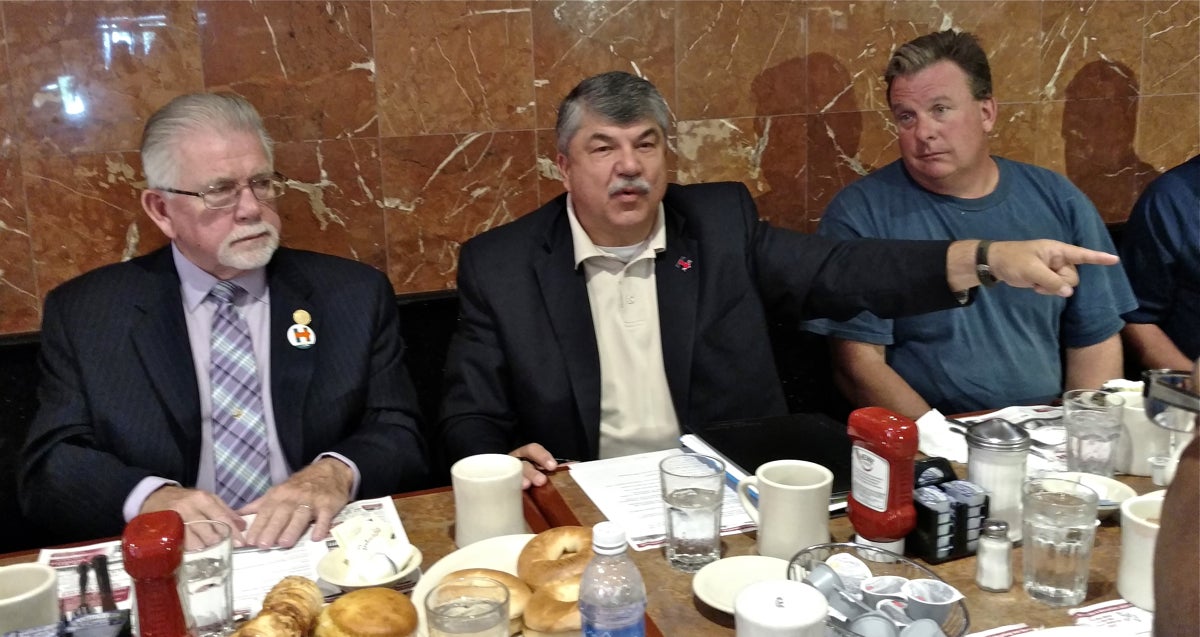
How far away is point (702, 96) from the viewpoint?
3154mm

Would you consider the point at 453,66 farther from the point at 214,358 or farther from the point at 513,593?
the point at 513,593

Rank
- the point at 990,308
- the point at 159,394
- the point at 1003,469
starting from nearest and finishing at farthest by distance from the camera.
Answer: the point at 1003,469 → the point at 159,394 → the point at 990,308

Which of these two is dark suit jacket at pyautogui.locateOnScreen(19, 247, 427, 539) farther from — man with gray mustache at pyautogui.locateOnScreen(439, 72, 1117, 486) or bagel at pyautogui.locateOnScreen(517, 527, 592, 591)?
bagel at pyautogui.locateOnScreen(517, 527, 592, 591)

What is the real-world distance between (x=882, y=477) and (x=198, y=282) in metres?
1.49

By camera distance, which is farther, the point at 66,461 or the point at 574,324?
the point at 574,324

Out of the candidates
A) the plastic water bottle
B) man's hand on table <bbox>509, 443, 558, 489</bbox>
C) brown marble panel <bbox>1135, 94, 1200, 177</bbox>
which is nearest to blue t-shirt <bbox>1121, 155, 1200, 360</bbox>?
brown marble panel <bbox>1135, 94, 1200, 177</bbox>

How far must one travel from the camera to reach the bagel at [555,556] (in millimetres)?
1340

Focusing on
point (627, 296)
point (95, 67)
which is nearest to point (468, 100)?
point (627, 296)

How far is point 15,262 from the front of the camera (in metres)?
2.60

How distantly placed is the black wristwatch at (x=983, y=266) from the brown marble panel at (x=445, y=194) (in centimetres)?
136

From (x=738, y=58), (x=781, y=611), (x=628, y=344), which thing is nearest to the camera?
(x=781, y=611)

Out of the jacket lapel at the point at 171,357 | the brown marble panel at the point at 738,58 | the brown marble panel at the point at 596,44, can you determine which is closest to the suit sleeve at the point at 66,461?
the jacket lapel at the point at 171,357

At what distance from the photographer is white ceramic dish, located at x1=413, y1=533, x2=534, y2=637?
4.75 feet

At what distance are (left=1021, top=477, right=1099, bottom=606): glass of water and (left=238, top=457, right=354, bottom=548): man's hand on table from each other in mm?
1065
